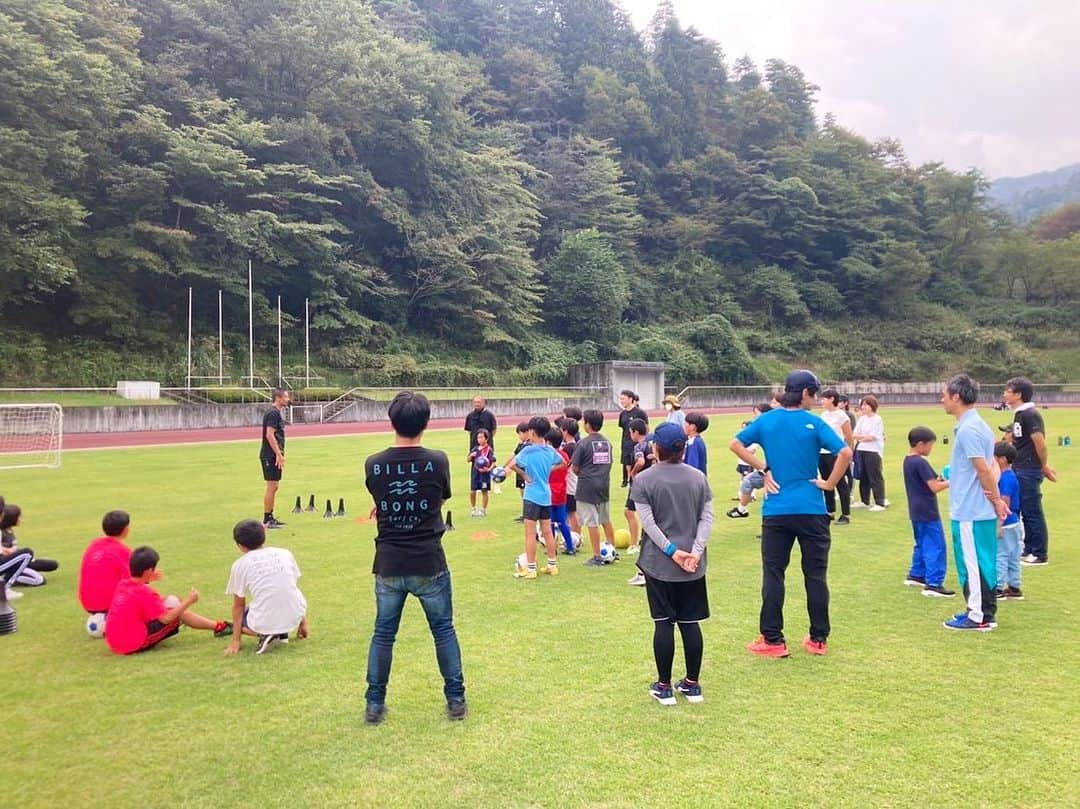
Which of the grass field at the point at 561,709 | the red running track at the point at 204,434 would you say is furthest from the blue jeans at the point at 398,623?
the red running track at the point at 204,434

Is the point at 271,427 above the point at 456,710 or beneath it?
above

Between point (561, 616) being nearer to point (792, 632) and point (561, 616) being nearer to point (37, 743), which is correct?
point (792, 632)

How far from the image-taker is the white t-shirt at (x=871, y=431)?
11359mm

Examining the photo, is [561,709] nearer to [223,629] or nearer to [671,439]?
[671,439]

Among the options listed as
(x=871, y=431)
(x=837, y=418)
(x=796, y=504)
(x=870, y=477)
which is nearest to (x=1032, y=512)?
(x=837, y=418)

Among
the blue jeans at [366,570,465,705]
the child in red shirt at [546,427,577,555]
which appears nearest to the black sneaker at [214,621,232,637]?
the blue jeans at [366,570,465,705]

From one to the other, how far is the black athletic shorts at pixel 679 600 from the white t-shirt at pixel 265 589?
9.54 feet

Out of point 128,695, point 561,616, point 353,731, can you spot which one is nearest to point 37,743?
point 128,695

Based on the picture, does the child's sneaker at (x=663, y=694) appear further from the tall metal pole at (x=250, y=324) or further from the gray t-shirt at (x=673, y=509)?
the tall metal pole at (x=250, y=324)

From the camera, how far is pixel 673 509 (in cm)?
472

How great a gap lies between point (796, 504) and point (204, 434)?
27371 millimetres

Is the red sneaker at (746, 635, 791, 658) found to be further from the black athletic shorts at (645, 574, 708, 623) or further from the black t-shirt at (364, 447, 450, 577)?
the black t-shirt at (364, 447, 450, 577)

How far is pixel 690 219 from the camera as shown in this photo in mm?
71375

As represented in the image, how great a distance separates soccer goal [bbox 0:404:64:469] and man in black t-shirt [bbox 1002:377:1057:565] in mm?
21560
